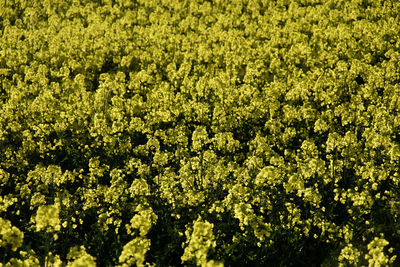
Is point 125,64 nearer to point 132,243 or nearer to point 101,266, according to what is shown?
point 101,266

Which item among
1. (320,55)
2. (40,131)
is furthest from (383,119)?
(40,131)

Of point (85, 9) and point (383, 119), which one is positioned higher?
point (85, 9)

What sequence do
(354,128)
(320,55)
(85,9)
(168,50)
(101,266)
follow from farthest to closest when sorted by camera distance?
1. (85,9)
2. (168,50)
3. (320,55)
4. (354,128)
5. (101,266)

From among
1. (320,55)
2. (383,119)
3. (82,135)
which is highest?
(320,55)

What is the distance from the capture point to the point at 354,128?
362 inches

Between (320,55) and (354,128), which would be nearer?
(354,128)

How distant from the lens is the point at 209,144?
9.47 meters

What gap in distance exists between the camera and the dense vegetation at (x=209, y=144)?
6.63m

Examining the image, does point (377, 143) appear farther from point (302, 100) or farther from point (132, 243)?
point (132, 243)

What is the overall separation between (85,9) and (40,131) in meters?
14.8

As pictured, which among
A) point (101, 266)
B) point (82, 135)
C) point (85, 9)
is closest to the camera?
point (101, 266)

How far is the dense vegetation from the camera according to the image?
6.63 m

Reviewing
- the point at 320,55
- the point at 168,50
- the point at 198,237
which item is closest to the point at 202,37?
the point at 168,50

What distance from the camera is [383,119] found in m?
8.35
